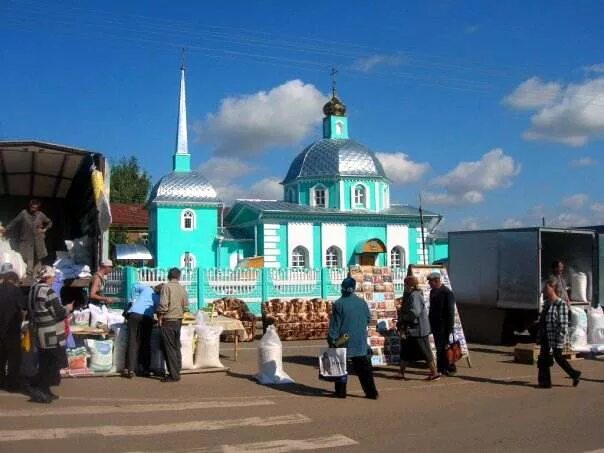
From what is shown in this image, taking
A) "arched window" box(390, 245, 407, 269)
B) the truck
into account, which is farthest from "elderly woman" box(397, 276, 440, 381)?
"arched window" box(390, 245, 407, 269)

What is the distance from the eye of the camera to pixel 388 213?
132 feet

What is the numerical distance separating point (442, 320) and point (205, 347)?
4091mm

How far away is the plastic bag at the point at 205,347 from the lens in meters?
12.1

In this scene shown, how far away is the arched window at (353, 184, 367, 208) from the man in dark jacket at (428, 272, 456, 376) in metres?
28.7

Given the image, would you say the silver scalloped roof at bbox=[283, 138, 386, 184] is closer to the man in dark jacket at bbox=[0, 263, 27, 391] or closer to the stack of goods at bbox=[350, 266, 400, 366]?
the stack of goods at bbox=[350, 266, 400, 366]

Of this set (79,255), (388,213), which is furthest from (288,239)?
(79,255)

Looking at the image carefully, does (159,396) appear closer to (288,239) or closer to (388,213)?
(288,239)

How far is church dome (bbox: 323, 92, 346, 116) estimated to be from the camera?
44312 mm

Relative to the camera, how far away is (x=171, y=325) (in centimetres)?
1128

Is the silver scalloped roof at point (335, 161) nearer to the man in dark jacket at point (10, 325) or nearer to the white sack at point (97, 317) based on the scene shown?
the white sack at point (97, 317)

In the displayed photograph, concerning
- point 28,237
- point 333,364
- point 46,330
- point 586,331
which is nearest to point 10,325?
point 46,330

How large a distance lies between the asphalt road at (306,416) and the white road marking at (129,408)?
13 millimetres

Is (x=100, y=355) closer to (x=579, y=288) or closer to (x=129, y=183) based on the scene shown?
(x=579, y=288)

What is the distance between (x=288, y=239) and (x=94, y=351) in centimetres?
2695
